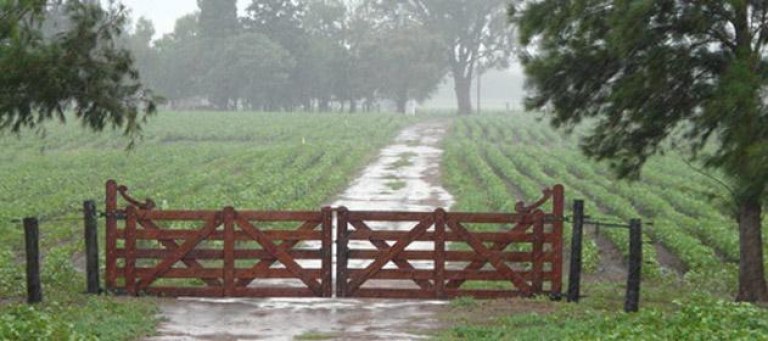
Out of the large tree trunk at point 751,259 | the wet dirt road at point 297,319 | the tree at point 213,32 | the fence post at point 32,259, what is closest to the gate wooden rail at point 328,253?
the wet dirt road at point 297,319

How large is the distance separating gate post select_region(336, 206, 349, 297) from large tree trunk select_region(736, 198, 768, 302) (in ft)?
19.1

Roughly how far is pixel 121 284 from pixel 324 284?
10.7ft

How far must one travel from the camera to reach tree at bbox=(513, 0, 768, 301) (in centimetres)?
1372

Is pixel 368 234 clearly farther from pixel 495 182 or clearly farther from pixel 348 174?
pixel 348 174

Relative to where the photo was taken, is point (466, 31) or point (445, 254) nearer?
point (445, 254)

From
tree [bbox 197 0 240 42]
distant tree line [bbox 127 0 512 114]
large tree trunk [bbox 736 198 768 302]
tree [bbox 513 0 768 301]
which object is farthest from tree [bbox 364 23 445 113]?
large tree trunk [bbox 736 198 768 302]

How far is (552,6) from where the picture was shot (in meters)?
16.0

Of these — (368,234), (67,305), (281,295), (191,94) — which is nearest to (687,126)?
(368,234)

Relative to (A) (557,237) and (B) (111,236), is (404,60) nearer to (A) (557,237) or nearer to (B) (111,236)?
(A) (557,237)

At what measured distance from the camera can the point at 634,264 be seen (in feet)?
47.8

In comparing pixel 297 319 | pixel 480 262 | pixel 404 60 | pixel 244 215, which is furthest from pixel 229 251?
pixel 404 60

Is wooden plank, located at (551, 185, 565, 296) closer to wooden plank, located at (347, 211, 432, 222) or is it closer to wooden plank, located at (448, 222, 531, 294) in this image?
wooden plank, located at (448, 222, 531, 294)

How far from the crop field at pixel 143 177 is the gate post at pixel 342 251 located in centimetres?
276

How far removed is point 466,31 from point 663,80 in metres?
99.1
